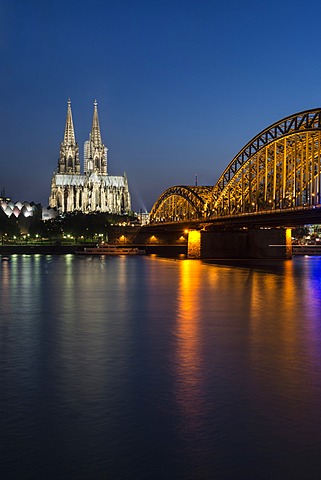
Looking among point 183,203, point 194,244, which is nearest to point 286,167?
point 194,244

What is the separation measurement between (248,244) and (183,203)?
50.3 m

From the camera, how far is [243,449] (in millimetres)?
13719

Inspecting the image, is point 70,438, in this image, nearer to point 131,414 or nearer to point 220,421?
point 131,414

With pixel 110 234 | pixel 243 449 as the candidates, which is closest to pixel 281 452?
pixel 243 449

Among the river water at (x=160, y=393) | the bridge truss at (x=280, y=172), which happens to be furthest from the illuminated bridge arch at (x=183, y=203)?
the river water at (x=160, y=393)

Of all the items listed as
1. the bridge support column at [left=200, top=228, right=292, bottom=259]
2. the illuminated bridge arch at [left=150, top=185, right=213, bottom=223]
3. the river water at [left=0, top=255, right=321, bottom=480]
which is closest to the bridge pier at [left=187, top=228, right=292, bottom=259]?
the bridge support column at [left=200, top=228, right=292, bottom=259]

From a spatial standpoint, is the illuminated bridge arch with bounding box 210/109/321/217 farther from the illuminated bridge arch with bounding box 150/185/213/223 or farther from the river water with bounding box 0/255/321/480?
the river water with bounding box 0/255/321/480

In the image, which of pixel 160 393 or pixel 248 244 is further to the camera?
pixel 248 244

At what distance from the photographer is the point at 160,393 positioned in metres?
18.3

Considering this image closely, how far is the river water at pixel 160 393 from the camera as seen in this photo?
13086 mm

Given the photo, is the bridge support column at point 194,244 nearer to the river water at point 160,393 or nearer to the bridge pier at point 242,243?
the bridge pier at point 242,243

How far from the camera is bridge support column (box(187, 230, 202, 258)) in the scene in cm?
11209

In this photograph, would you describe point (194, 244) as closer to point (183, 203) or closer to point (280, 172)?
point (280, 172)

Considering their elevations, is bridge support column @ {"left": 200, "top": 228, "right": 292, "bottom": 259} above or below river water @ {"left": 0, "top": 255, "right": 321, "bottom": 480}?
above
